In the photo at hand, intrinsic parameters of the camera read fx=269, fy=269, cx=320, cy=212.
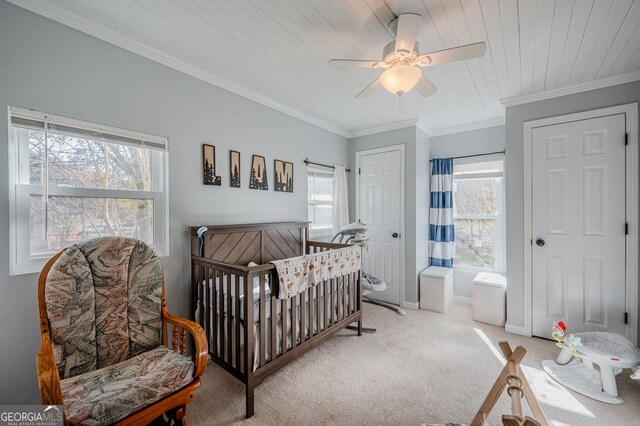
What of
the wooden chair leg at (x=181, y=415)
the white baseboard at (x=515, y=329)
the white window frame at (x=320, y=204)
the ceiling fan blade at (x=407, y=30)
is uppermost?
the ceiling fan blade at (x=407, y=30)

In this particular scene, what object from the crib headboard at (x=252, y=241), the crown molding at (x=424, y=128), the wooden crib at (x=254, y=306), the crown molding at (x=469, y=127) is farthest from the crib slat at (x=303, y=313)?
the crown molding at (x=469, y=127)

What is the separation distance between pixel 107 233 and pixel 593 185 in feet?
13.2

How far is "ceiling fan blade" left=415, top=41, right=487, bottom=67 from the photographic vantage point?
1428 mm

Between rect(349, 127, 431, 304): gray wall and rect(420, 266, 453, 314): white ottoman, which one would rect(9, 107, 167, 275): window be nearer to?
rect(349, 127, 431, 304): gray wall

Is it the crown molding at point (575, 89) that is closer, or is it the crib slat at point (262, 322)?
the crib slat at point (262, 322)

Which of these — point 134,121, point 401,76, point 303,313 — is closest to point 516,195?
point 401,76

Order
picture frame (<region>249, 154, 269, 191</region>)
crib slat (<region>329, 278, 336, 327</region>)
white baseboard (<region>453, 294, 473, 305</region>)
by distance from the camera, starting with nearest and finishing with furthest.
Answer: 1. crib slat (<region>329, 278, 336, 327</region>)
2. picture frame (<region>249, 154, 269, 191</region>)
3. white baseboard (<region>453, 294, 473, 305</region>)

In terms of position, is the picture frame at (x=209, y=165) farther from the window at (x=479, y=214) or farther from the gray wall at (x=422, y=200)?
the window at (x=479, y=214)

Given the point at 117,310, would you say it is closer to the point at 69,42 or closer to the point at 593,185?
the point at 69,42

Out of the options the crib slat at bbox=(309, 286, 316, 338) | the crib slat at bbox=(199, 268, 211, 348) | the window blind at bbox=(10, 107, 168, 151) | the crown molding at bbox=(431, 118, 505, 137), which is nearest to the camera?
the window blind at bbox=(10, 107, 168, 151)

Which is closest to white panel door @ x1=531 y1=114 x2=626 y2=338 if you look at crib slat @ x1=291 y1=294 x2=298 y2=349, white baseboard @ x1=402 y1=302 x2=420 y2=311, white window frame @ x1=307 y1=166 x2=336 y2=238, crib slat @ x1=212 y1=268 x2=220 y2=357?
white baseboard @ x1=402 y1=302 x2=420 y2=311

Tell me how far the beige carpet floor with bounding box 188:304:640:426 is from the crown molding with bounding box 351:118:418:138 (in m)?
2.53

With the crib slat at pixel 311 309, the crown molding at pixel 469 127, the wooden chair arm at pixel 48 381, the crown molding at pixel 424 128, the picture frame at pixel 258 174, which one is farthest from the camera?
the crown molding at pixel 424 128

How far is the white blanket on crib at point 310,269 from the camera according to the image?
186 cm
